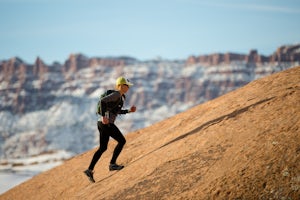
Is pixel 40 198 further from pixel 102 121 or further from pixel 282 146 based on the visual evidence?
pixel 282 146

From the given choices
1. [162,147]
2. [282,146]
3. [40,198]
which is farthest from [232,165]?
[40,198]

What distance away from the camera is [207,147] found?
8.53 meters

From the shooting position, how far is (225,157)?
305 inches

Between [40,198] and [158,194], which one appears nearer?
[158,194]

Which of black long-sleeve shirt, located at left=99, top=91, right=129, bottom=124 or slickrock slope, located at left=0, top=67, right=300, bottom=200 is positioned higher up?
black long-sleeve shirt, located at left=99, top=91, right=129, bottom=124

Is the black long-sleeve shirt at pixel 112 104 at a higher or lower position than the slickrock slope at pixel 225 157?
higher

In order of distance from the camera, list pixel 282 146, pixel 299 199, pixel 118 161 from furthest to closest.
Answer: pixel 118 161 → pixel 282 146 → pixel 299 199

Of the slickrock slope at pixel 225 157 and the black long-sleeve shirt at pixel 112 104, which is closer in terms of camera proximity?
the slickrock slope at pixel 225 157

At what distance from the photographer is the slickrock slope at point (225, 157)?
6762 millimetres

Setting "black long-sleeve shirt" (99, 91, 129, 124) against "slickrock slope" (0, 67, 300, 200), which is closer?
"slickrock slope" (0, 67, 300, 200)

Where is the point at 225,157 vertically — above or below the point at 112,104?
below

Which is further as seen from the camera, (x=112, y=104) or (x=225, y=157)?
(x=112, y=104)

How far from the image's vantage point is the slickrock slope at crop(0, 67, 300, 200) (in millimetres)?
6762

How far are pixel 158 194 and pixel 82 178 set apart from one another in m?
4.83
